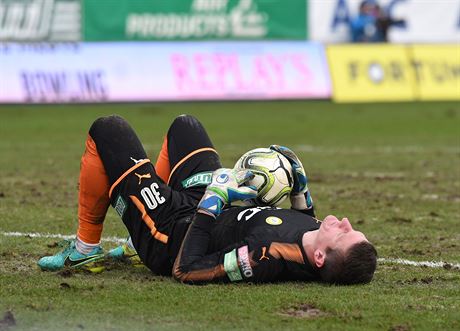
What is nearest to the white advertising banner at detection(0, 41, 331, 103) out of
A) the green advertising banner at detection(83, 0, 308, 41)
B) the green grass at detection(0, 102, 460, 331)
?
the green advertising banner at detection(83, 0, 308, 41)

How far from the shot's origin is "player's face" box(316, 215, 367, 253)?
627cm

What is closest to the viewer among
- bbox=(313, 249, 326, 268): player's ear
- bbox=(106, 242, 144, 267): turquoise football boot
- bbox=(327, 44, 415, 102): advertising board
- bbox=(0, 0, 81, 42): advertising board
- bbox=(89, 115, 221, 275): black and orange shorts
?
bbox=(313, 249, 326, 268): player's ear

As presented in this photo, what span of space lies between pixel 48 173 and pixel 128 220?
21.1ft

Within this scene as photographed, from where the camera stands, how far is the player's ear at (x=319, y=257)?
6379 millimetres

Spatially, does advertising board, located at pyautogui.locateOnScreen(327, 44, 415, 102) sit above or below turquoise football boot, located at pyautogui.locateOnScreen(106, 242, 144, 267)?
below

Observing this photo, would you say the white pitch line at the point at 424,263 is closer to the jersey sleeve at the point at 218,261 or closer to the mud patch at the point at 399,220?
the jersey sleeve at the point at 218,261

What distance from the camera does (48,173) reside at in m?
13.1

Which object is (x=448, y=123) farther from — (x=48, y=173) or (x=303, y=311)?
(x=303, y=311)

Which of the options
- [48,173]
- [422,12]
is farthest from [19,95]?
[422,12]

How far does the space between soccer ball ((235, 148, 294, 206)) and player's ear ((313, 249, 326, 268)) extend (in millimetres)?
667

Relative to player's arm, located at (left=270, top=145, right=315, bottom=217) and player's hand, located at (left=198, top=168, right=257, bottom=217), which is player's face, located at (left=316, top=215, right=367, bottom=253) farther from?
player's arm, located at (left=270, top=145, right=315, bottom=217)

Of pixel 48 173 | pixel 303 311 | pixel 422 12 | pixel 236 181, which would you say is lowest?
pixel 422 12

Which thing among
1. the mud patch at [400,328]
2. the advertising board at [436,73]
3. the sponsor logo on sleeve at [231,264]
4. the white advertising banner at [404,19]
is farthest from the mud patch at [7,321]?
the white advertising banner at [404,19]

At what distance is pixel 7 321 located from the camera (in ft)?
18.0
